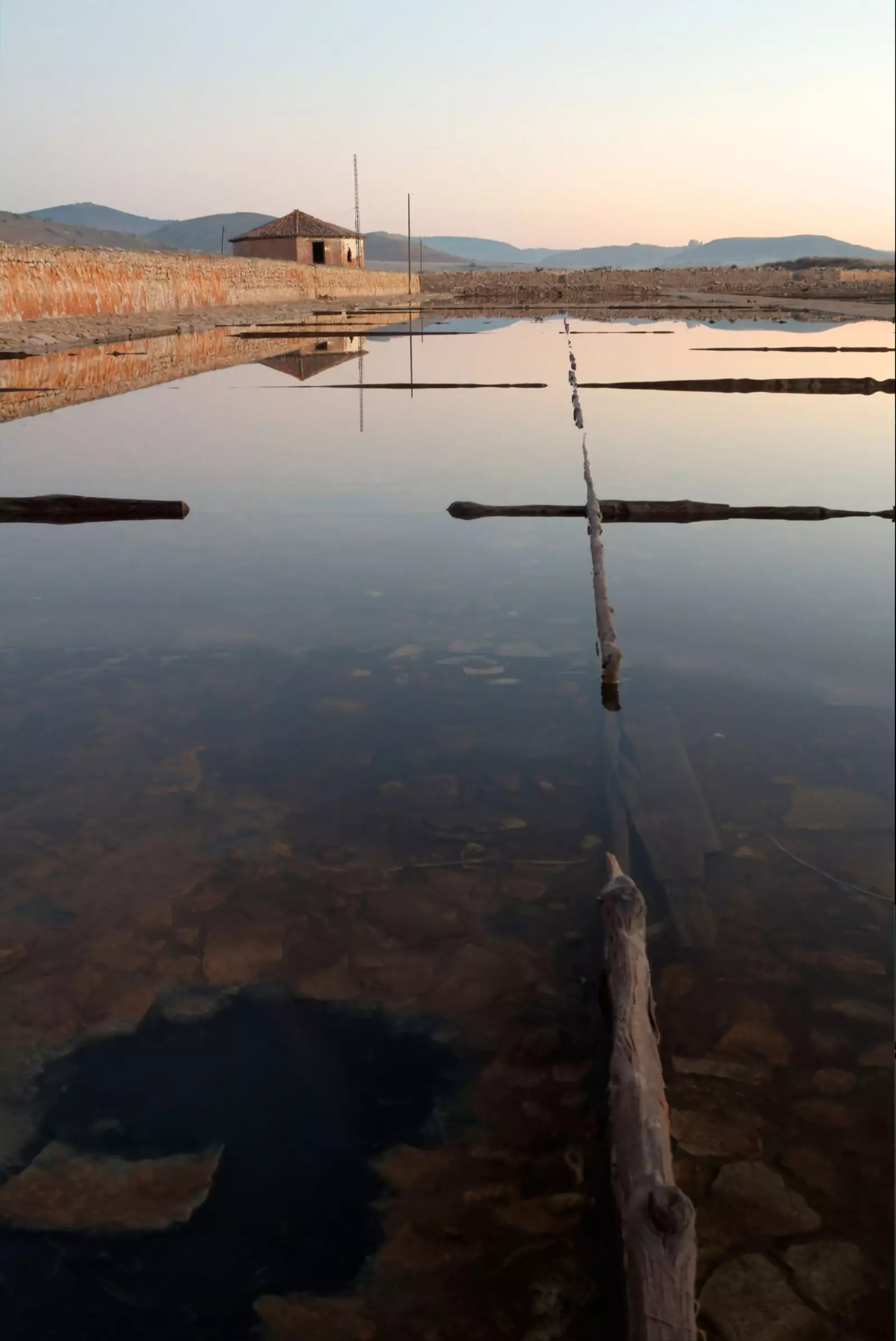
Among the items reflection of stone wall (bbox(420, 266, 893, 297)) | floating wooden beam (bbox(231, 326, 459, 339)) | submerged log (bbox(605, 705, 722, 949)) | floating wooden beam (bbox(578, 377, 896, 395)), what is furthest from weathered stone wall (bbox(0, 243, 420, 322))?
reflection of stone wall (bbox(420, 266, 893, 297))

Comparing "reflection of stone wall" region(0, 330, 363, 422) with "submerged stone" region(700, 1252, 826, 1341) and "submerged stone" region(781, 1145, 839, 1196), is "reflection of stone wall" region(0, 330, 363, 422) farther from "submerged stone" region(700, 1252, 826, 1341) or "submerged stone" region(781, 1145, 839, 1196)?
"submerged stone" region(700, 1252, 826, 1341)

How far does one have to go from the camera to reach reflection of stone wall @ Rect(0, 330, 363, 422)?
623 inches

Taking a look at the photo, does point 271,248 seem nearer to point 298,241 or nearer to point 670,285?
point 298,241

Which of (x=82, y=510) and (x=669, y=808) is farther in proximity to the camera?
(x=82, y=510)

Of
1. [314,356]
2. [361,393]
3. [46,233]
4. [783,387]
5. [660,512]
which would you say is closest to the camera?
[660,512]

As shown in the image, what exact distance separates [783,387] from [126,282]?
697 inches

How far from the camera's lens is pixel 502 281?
7912 centimetres

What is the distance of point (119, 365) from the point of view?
782 inches

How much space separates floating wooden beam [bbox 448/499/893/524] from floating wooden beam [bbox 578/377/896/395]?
8.35 m

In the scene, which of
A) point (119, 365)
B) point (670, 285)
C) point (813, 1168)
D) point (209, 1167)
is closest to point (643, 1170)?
point (813, 1168)

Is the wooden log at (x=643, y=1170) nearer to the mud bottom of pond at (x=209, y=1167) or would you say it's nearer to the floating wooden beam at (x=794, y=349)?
the mud bottom of pond at (x=209, y=1167)

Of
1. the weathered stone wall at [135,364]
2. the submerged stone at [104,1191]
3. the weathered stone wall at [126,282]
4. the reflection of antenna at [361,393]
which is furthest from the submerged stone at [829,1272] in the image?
the weathered stone wall at [126,282]

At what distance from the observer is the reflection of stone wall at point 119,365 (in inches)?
623

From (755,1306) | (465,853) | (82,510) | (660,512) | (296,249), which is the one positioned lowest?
(755,1306)
